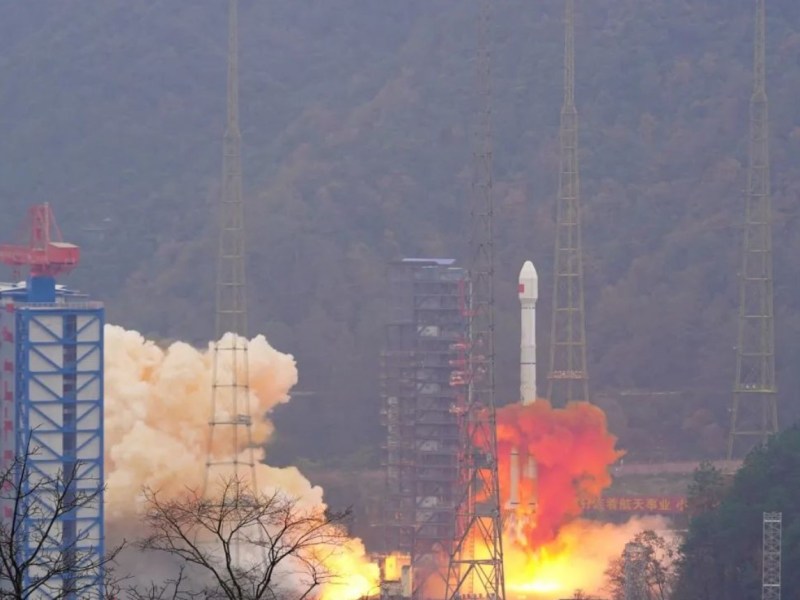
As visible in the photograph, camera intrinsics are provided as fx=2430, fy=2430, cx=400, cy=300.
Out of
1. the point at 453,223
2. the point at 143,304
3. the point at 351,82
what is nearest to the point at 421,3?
the point at 351,82

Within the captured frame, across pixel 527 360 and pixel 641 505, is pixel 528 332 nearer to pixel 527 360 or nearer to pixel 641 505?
pixel 527 360

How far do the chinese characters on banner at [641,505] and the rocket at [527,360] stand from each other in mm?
7868

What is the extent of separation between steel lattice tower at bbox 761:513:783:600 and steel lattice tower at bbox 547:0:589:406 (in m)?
20.8

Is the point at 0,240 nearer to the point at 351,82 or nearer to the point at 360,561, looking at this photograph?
the point at 351,82

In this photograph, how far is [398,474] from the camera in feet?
275

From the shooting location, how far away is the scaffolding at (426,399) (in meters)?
81.8

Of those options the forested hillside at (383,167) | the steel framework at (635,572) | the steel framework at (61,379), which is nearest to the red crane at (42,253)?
the steel framework at (61,379)

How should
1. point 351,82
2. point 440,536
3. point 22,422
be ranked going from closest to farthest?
point 22,422, point 440,536, point 351,82

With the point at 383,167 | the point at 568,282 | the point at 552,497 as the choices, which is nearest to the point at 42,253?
the point at 552,497

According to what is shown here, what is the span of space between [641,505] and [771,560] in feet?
85.2

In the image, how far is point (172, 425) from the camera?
78.3 meters

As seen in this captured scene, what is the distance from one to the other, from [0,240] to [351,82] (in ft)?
79.2

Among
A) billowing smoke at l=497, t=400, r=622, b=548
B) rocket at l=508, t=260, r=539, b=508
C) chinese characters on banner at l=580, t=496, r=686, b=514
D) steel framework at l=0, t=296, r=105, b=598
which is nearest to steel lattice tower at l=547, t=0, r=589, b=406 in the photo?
rocket at l=508, t=260, r=539, b=508

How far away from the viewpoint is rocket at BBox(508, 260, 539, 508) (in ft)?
271
